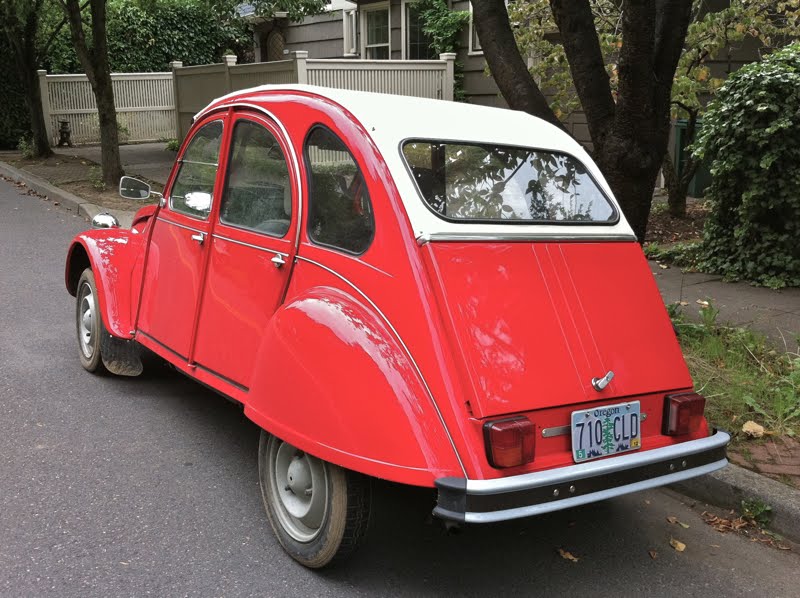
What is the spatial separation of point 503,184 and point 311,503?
1.63 m

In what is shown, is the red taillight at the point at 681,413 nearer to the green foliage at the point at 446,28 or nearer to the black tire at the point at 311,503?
the black tire at the point at 311,503

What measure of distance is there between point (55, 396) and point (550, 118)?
388 cm

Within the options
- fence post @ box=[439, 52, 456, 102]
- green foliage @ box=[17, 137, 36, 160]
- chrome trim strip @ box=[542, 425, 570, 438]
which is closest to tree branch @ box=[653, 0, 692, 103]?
chrome trim strip @ box=[542, 425, 570, 438]

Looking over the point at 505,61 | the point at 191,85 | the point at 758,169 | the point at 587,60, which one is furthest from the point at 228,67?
the point at 587,60

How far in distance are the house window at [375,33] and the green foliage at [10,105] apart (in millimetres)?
9632

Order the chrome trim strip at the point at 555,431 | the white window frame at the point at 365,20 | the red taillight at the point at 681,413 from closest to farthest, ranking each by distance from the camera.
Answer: the chrome trim strip at the point at 555,431, the red taillight at the point at 681,413, the white window frame at the point at 365,20

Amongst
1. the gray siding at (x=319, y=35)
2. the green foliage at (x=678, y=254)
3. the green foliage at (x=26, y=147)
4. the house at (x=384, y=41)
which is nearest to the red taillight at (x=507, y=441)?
the green foliage at (x=678, y=254)

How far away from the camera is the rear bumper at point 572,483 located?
276 centimetres

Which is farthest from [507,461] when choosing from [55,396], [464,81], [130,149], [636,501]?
[130,149]

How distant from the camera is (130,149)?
2119 cm

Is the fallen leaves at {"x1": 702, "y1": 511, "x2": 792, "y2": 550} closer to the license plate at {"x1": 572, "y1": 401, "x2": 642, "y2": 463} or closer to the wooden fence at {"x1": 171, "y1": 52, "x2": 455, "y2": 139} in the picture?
the license plate at {"x1": 572, "y1": 401, "x2": 642, "y2": 463}

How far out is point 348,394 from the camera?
298 centimetres

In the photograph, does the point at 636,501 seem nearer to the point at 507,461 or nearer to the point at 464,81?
the point at 507,461

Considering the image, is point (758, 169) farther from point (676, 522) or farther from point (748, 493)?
point (676, 522)
